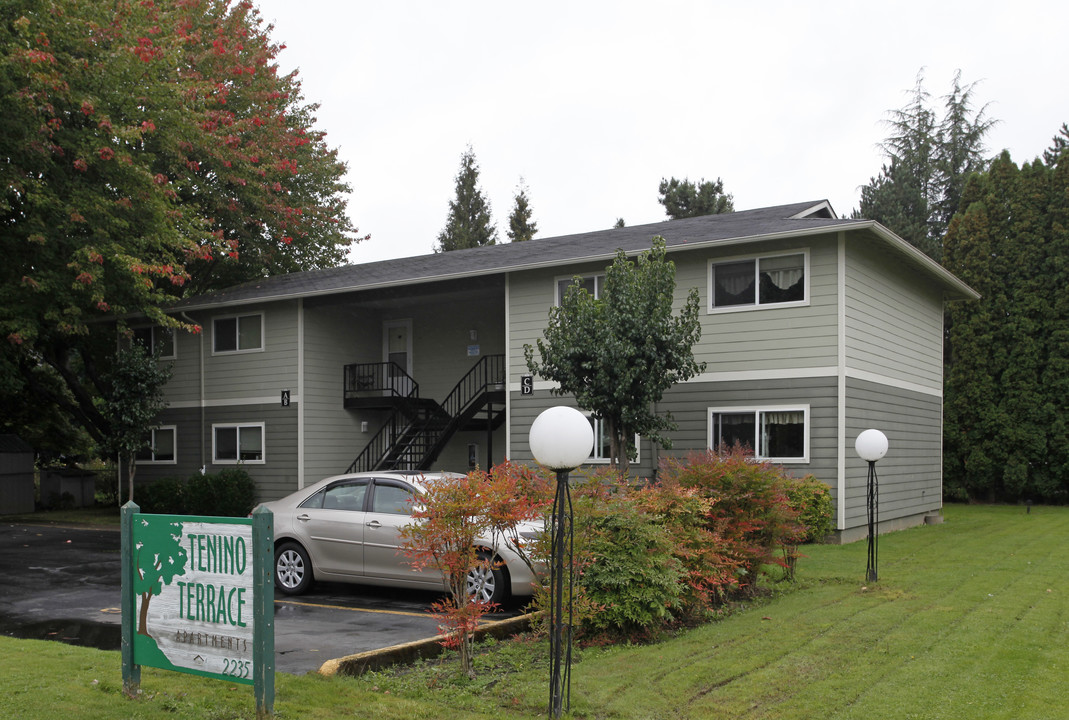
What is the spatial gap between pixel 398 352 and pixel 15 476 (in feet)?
35.3

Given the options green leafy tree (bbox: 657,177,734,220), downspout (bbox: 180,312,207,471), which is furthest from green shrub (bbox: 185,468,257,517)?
green leafy tree (bbox: 657,177,734,220)

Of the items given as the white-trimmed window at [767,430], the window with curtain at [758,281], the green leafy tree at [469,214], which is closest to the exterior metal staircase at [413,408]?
the white-trimmed window at [767,430]

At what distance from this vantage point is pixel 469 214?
Answer: 5078cm

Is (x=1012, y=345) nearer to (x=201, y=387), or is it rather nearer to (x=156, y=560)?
(x=201, y=387)

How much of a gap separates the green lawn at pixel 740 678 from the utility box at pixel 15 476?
718 inches

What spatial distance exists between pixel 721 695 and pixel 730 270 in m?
11.0

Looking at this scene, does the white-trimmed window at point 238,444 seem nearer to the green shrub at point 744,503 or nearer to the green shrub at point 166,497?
the green shrub at point 166,497

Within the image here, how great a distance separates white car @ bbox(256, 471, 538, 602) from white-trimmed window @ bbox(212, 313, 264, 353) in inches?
447

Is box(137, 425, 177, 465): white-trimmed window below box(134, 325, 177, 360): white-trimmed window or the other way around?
below

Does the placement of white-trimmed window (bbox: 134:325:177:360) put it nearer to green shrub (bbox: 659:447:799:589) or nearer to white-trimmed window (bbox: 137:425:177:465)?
white-trimmed window (bbox: 137:425:177:465)

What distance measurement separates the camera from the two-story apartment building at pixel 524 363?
48.9ft

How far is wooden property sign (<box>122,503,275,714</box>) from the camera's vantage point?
4965 mm

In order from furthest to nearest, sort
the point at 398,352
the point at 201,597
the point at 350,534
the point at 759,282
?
the point at 398,352 < the point at 759,282 < the point at 350,534 < the point at 201,597

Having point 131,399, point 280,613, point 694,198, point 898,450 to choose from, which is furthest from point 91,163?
point 694,198
